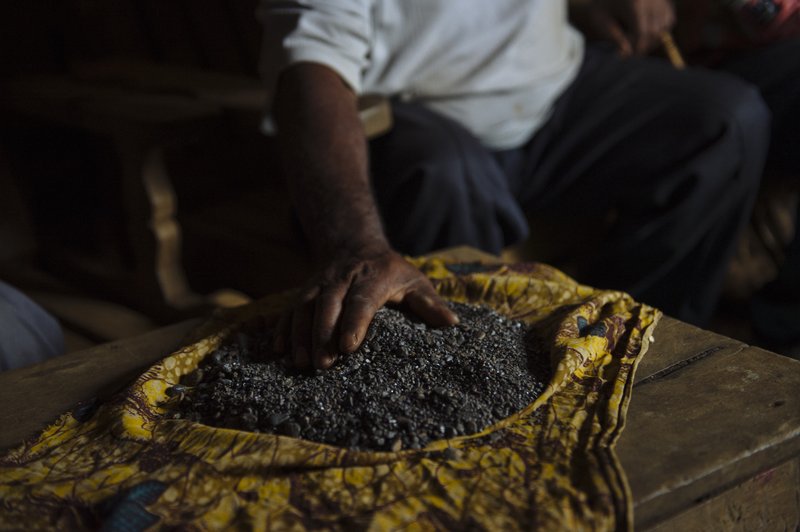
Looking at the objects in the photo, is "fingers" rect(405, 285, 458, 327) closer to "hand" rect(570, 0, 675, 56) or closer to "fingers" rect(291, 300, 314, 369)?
"fingers" rect(291, 300, 314, 369)

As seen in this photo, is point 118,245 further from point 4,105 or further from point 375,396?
point 375,396

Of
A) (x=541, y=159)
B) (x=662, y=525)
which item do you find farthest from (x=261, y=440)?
(x=541, y=159)

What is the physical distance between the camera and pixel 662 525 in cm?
79

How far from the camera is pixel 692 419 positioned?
0.87 m

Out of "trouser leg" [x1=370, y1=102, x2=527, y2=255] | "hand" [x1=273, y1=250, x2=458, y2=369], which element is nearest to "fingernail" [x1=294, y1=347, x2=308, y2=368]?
"hand" [x1=273, y1=250, x2=458, y2=369]

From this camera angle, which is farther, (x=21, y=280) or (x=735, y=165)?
(x=21, y=280)

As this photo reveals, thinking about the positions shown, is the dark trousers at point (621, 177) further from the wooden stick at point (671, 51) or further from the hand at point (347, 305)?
the hand at point (347, 305)

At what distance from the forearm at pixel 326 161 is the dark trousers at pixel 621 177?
0.69 ft

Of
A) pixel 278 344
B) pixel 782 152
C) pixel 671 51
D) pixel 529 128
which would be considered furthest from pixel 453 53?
pixel 278 344

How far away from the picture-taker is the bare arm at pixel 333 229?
101cm

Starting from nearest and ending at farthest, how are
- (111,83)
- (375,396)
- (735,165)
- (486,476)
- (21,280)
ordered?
(486,476)
(375,396)
(735,165)
(111,83)
(21,280)

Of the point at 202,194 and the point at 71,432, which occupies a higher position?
the point at 71,432

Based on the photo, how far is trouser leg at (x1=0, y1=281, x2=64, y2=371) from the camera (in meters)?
1.18

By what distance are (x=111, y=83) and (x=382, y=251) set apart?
1194 millimetres
